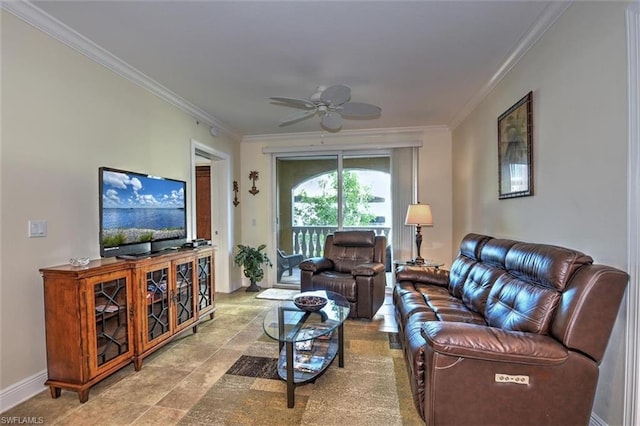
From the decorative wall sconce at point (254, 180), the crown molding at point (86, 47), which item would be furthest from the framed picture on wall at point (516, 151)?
the decorative wall sconce at point (254, 180)


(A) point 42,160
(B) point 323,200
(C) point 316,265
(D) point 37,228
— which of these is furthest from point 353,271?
(A) point 42,160

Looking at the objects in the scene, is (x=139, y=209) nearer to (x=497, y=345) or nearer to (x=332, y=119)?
(x=332, y=119)

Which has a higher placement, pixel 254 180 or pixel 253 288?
pixel 254 180

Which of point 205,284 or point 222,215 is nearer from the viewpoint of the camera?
point 205,284

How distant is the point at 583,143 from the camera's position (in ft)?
5.82

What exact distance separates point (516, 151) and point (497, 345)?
182 centimetres

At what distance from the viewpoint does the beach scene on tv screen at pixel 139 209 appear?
7.92 ft

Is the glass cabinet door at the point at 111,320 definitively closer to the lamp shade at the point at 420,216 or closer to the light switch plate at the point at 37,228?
the light switch plate at the point at 37,228

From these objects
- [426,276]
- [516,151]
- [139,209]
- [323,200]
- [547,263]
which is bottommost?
[426,276]

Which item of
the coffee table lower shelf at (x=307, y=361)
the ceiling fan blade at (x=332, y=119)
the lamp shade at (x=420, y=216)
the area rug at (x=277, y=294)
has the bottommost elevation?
the area rug at (x=277, y=294)

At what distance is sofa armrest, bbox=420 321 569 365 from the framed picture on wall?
4.39ft

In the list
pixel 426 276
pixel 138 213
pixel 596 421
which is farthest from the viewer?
→ pixel 426 276

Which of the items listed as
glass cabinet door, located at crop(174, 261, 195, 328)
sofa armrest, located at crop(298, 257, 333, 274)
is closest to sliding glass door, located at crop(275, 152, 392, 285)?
sofa armrest, located at crop(298, 257, 333, 274)

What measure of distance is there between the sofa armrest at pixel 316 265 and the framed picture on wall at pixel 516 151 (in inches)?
83.9
